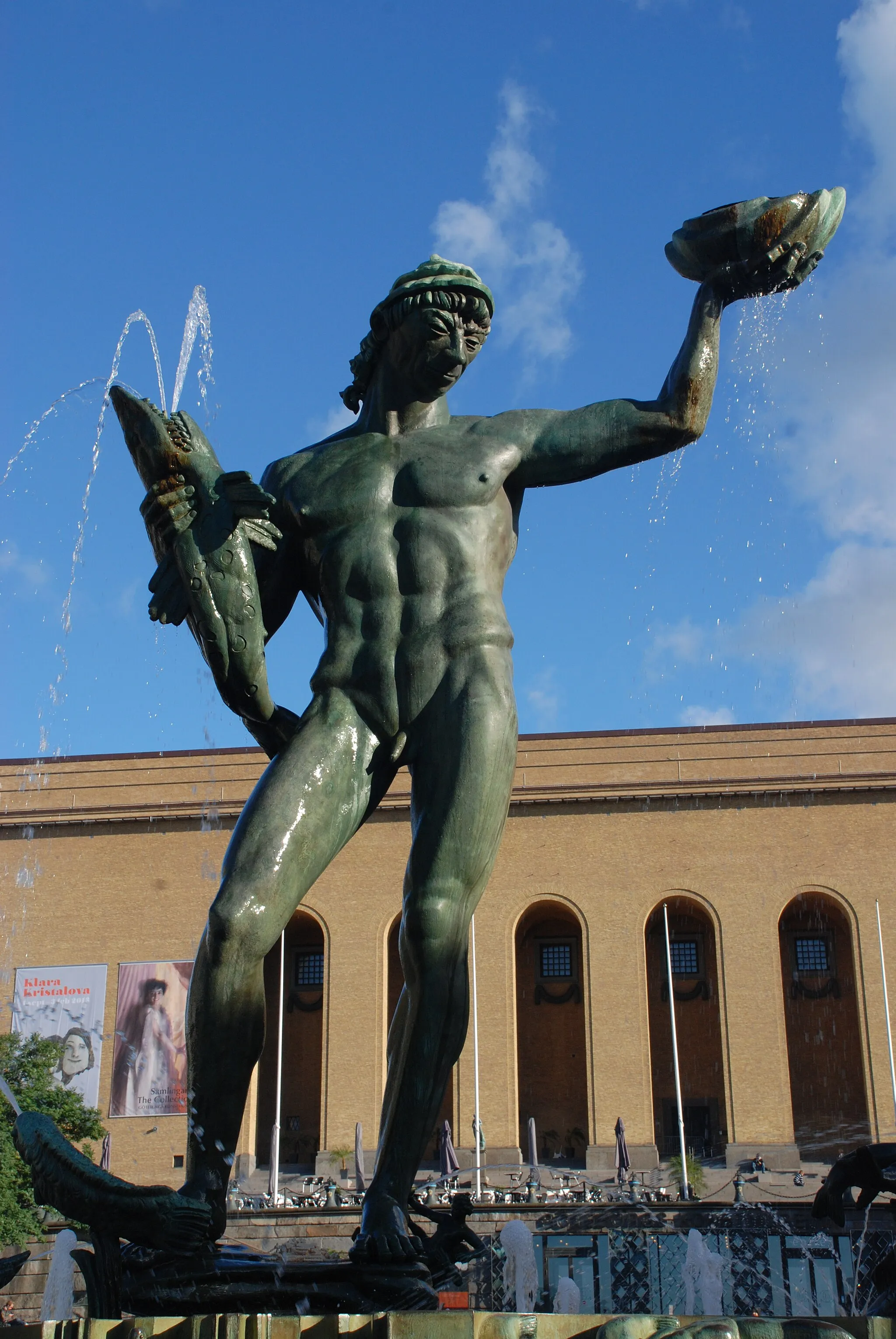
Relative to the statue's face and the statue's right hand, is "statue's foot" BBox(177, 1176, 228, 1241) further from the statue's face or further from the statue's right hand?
the statue's face

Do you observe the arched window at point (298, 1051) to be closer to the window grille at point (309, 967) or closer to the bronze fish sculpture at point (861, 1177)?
the window grille at point (309, 967)

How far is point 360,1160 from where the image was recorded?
29375mm

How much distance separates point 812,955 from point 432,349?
36.2 metres

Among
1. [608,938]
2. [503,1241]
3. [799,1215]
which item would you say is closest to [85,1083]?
[608,938]

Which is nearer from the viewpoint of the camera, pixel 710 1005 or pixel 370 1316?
pixel 370 1316

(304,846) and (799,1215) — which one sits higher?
(304,846)

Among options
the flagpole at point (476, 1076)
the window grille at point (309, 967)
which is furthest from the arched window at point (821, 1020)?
the window grille at point (309, 967)

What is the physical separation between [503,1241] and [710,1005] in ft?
53.7

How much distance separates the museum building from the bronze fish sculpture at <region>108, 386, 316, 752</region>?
31.6 m

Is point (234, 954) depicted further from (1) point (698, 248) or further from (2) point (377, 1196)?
(1) point (698, 248)

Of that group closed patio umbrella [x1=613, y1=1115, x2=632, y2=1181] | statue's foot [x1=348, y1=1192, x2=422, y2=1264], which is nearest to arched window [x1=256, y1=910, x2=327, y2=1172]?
closed patio umbrella [x1=613, y1=1115, x2=632, y2=1181]

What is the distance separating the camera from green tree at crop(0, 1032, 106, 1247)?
23562mm

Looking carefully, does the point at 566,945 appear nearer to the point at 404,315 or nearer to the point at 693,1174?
the point at 693,1174

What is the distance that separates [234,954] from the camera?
2.98m
